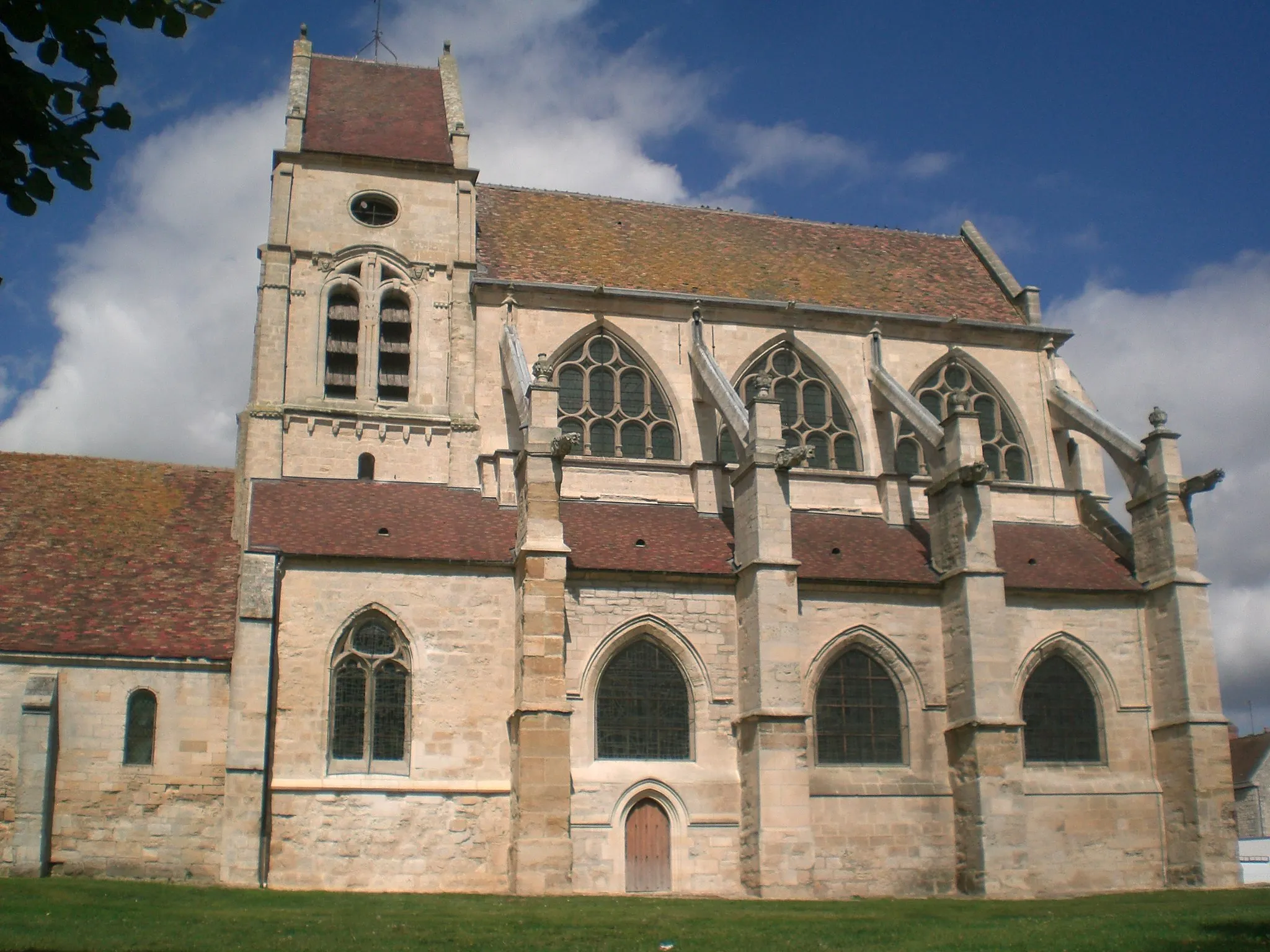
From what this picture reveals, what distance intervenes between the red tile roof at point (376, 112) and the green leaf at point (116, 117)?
18313 millimetres

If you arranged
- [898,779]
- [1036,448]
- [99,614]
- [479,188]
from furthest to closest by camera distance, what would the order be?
1. [479,188]
2. [1036,448]
3. [898,779]
4. [99,614]

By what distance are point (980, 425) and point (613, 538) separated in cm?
901

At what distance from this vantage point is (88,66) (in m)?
7.77

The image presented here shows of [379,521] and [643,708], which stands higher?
[379,521]

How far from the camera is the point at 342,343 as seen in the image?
24.6 metres

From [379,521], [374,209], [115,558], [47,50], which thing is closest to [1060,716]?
[379,521]

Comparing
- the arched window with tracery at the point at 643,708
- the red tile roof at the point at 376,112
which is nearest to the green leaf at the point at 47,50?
the arched window with tracery at the point at 643,708

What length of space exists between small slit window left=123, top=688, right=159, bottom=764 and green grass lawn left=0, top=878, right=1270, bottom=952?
217 cm

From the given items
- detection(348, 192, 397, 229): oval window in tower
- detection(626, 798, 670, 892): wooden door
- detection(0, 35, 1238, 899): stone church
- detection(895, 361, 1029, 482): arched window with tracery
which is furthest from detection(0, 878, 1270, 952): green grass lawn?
detection(348, 192, 397, 229): oval window in tower

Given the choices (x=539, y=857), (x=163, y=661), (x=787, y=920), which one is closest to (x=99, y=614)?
(x=163, y=661)

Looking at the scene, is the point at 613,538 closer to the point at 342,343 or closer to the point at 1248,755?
the point at 342,343

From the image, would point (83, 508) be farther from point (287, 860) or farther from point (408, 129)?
point (408, 129)

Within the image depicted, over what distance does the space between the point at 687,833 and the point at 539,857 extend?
108 inches

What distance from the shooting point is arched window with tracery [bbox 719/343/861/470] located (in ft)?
85.6
